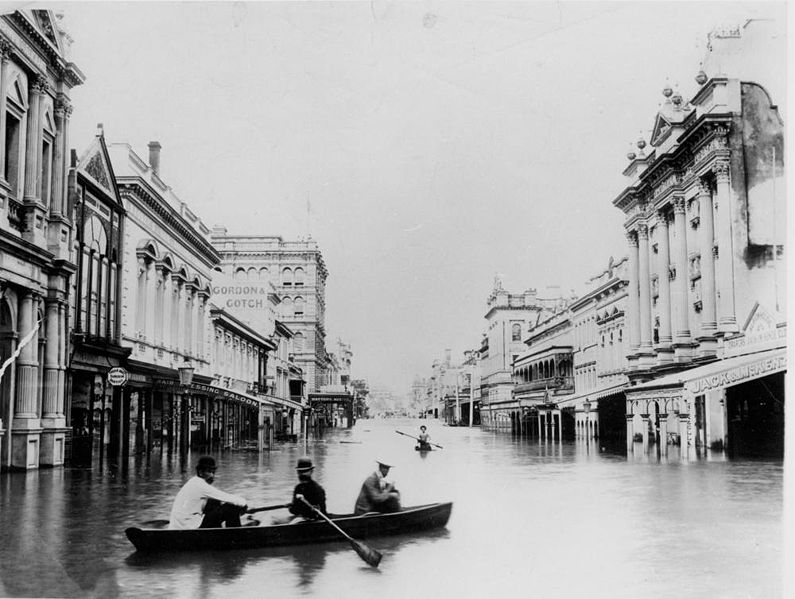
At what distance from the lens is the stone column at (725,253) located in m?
29.8

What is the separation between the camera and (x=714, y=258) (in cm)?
3478

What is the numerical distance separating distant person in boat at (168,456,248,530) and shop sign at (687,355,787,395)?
1357cm

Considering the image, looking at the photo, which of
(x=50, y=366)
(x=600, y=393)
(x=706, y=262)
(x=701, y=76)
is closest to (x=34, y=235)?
(x=50, y=366)

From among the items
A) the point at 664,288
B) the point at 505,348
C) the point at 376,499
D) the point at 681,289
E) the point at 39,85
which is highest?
the point at 39,85

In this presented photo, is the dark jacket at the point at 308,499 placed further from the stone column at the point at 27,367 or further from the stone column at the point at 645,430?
the stone column at the point at 645,430

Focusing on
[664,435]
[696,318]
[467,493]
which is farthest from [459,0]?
[696,318]

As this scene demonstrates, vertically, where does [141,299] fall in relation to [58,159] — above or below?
below

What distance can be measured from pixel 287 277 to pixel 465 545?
2132 cm

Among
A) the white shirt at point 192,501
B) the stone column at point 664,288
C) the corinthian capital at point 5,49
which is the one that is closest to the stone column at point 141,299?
the corinthian capital at point 5,49

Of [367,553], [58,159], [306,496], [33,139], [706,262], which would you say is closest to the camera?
[367,553]

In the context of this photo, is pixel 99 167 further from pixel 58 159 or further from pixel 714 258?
pixel 714 258

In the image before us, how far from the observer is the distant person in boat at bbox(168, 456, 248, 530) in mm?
13281

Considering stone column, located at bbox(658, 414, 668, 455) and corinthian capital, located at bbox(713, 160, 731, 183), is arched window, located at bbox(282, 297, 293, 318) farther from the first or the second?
corinthian capital, located at bbox(713, 160, 731, 183)

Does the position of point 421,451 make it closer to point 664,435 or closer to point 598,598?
point 664,435
